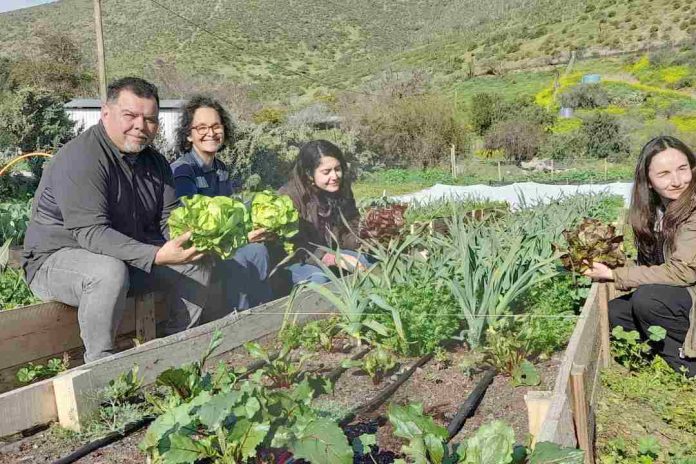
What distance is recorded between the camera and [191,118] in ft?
12.4

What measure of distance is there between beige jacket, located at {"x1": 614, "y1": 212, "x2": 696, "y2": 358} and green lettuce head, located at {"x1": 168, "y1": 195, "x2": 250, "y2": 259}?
172 cm

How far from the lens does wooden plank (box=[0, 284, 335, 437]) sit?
1946 mm

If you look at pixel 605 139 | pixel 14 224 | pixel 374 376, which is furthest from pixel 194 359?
pixel 605 139

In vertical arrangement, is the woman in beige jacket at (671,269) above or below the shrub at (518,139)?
below

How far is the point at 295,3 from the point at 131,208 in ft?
189

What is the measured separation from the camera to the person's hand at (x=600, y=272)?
120 inches

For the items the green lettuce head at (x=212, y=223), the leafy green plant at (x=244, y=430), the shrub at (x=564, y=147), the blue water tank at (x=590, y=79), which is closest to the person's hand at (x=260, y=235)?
the green lettuce head at (x=212, y=223)

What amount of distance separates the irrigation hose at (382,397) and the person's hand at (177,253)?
965 mm

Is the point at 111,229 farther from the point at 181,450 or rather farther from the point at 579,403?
the point at 579,403

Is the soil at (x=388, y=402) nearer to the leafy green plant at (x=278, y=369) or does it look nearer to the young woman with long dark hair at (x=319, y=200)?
the leafy green plant at (x=278, y=369)

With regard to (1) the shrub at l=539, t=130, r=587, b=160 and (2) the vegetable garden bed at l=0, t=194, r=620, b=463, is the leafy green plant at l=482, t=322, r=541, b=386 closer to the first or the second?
(2) the vegetable garden bed at l=0, t=194, r=620, b=463

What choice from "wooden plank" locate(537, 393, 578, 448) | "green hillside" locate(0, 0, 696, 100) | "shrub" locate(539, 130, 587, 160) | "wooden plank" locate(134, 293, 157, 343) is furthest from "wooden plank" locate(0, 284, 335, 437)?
"green hillside" locate(0, 0, 696, 100)

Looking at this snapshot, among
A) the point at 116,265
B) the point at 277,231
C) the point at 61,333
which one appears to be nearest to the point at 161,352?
the point at 116,265

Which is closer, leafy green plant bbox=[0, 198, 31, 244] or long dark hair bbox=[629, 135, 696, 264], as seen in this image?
long dark hair bbox=[629, 135, 696, 264]
